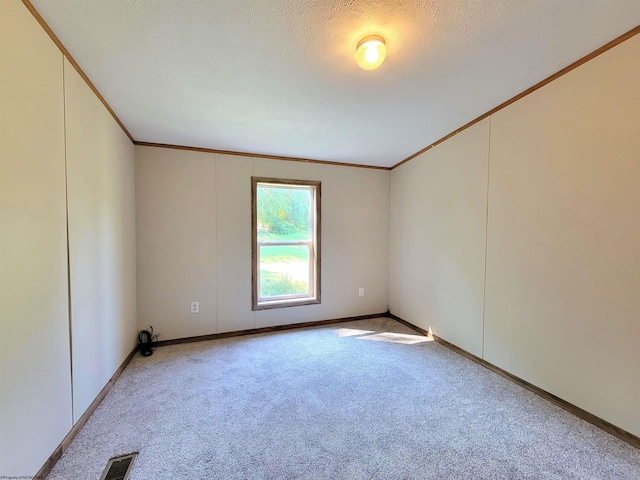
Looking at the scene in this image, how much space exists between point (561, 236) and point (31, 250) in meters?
3.09

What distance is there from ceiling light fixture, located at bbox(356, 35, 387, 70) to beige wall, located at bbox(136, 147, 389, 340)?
2.03 m

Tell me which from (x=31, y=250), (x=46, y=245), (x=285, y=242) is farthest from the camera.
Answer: (x=285, y=242)

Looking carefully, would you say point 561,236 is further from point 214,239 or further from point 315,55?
point 214,239

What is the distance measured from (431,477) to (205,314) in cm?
261

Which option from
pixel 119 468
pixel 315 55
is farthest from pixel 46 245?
pixel 315 55

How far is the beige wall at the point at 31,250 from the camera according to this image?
109 cm

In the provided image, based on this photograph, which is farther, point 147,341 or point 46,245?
point 147,341

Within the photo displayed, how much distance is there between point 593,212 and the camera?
1.71 meters

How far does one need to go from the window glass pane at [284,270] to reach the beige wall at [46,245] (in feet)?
5.36

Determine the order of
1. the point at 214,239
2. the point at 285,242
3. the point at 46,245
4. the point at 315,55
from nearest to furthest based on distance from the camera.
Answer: the point at 46,245 → the point at 315,55 → the point at 214,239 → the point at 285,242

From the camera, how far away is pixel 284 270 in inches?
139

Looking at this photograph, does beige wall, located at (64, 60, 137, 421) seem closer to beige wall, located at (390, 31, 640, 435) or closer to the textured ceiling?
the textured ceiling

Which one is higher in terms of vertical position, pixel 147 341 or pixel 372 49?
pixel 372 49

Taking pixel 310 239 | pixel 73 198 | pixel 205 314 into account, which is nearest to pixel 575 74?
pixel 310 239
